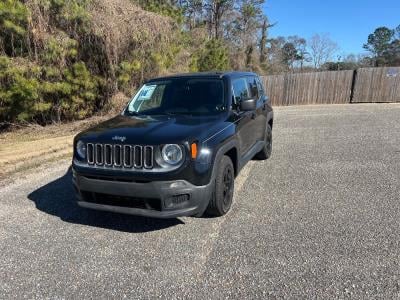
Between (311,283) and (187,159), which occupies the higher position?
(187,159)

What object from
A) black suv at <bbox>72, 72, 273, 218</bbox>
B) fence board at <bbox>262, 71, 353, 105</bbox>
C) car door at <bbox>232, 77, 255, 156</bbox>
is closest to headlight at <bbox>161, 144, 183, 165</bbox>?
black suv at <bbox>72, 72, 273, 218</bbox>

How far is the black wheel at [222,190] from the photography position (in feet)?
13.5

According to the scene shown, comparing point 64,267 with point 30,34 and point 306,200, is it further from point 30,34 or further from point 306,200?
point 30,34

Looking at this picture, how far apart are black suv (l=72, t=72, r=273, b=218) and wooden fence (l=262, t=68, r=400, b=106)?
17048 millimetres

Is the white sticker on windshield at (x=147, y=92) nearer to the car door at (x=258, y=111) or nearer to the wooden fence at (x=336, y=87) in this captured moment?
the car door at (x=258, y=111)

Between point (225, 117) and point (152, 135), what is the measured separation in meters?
1.20

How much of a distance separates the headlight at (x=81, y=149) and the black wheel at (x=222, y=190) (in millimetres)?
1587

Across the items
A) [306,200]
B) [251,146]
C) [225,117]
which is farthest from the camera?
[251,146]

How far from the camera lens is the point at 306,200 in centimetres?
493

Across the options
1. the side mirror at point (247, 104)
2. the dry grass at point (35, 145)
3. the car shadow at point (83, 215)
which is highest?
the side mirror at point (247, 104)

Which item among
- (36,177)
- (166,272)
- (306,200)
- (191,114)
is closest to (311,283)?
(166,272)

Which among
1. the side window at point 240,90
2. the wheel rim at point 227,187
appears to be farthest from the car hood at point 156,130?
the side window at point 240,90

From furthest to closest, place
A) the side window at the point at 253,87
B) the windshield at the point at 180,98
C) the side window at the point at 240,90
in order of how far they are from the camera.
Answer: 1. the side window at the point at 253,87
2. the side window at the point at 240,90
3. the windshield at the point at 180,98

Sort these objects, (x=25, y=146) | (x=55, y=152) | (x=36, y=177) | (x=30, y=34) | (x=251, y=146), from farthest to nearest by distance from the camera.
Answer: (x=30, y=34) → (x=25, y=146) → (x=55, y=152) → (x=36, y=177) → (x=251, y=146)
